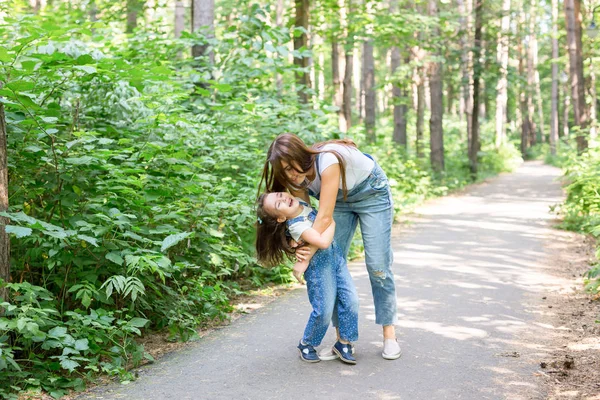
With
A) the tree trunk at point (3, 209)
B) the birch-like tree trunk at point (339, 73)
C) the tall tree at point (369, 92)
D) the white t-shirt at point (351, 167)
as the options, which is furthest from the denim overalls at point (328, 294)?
the tall tree at point (369, 92)

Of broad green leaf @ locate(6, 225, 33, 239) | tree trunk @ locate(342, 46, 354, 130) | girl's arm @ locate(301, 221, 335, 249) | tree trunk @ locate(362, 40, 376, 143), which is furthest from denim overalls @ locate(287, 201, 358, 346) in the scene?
tree trunk @ locate(362, 40, 376, 143)

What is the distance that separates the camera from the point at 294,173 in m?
4.28

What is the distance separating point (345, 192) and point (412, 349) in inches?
57.1

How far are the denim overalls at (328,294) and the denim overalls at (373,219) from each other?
180 millimetres

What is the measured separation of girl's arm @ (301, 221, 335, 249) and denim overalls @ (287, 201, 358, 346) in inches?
4.2

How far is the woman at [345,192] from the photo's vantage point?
4223 millimetres

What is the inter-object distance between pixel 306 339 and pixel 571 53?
1988cm

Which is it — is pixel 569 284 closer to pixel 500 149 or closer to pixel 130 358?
pixel 130 358

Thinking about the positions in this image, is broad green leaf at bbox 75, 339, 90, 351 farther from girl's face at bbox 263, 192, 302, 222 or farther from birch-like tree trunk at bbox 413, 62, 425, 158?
birch-like tree trunk at bbox 413, 62, 425, 158

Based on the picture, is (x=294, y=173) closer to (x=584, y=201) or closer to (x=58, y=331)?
(x=58, y=331)

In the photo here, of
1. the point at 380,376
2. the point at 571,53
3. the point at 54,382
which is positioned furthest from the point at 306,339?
the point at 571,53

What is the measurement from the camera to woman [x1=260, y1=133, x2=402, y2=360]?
4.22 m

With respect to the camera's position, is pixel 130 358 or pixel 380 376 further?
pixel 130 358

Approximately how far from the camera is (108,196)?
5250 millimetres
